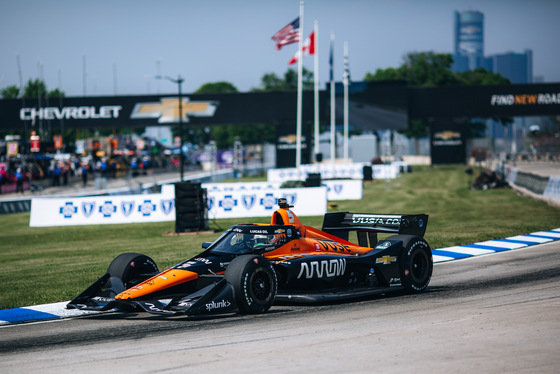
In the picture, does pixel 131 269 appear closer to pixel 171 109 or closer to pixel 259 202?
pixel 259 202

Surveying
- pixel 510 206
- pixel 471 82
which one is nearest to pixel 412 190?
pixel 510 206

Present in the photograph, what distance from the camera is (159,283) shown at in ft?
35.3

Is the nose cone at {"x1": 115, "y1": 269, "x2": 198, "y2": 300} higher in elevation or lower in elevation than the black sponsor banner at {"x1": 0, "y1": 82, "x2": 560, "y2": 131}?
lower

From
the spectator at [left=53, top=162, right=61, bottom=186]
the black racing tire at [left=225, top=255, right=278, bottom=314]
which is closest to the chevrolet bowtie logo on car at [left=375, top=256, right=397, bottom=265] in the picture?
the black racing tire at [left=225, top=255, right=278, bottom=314]

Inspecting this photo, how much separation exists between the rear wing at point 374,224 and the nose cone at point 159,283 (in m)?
3.71

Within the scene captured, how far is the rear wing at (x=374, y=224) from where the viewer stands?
1338 centimetres

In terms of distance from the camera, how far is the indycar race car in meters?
10.5

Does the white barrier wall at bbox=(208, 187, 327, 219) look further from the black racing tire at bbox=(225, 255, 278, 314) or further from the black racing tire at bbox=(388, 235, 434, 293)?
the black racing tire at bbox=(225, 255, 278, 314)

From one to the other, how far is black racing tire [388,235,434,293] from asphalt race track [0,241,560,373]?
32cm

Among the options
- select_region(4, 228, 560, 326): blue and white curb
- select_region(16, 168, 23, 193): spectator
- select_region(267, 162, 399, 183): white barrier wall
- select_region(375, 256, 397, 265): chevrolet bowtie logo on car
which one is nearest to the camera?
select_region(4, 228, 560, 326): blue and white curb

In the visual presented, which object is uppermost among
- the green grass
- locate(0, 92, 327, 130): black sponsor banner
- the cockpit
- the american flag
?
the american flag

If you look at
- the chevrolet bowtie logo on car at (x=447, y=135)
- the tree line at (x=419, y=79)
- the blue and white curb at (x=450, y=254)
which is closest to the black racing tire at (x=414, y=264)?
the blue and white curb at (x=450, y=254)

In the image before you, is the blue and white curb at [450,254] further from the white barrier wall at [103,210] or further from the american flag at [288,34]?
the american flag at [288,34]

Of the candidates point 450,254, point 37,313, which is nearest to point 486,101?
point 450,254
